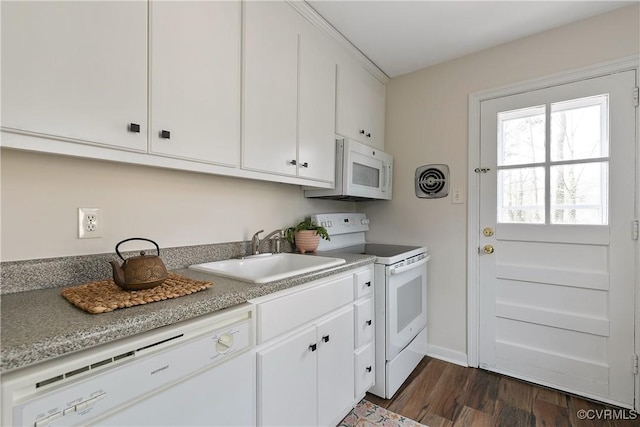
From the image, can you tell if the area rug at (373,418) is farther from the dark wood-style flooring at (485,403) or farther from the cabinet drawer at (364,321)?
the cabinet drawer at (364,321)

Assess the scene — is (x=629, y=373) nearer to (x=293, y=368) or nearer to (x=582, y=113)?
(x=582, y=113)

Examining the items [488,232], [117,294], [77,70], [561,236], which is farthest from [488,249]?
[77,70]

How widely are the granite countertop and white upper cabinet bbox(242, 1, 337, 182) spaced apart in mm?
705

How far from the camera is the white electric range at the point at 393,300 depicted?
187 cm

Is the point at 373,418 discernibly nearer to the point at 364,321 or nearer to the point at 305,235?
the point at 364,321

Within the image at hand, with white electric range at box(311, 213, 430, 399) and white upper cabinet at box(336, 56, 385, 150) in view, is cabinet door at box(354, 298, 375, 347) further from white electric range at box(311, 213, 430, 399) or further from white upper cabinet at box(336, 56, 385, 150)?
white upper cabinet at box(336, 56, 385, 150)

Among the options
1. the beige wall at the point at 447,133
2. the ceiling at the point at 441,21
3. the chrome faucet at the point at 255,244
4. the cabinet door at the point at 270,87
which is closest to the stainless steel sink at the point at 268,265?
the chrome faucet at the point at 255,244

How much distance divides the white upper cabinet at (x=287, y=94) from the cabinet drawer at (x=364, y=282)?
2.15 ft

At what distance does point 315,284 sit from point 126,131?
968 mm

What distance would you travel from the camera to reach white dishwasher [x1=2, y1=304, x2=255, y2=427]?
633mm

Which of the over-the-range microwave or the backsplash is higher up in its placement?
the over-the-range microwave

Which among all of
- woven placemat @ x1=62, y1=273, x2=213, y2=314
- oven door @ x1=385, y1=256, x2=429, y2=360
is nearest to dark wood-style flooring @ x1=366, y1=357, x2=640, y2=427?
oven door @ x1=385, y1=256, x2=429, y2=360

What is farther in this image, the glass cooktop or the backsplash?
the glass cooktop

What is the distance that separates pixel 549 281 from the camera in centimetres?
201
